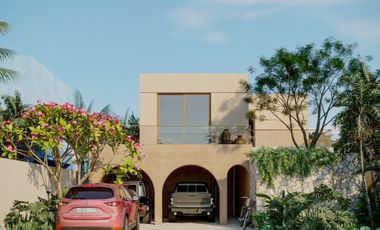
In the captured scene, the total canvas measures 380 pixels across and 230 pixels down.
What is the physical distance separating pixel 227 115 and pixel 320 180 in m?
6.44

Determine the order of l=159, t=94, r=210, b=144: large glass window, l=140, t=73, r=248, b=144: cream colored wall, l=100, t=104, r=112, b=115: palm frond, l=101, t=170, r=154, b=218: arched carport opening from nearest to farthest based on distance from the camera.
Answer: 1. l=101, t=170, r=154, b=218: arched carport opening
2. l=140, t=73, r=248, b=144: cream colored wall
3. l=159, t=94, r=210, b=144: large glass window
4. l=100, t=104, r=112, b=115: palm frond

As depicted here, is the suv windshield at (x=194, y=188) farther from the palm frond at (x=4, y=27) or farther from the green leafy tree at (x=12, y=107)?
the palm frond at (x=4, y=27)

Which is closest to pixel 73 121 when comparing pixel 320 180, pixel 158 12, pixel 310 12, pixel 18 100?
pixel 158 12

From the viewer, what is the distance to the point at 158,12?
1497 cm

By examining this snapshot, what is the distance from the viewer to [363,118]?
16.9m

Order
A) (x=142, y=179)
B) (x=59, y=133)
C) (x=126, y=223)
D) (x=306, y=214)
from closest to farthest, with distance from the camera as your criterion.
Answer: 1. (x=126, y=223)
2. (x=306, y=214)
3. (x=59, y=133)
4. (x=142, y=179)

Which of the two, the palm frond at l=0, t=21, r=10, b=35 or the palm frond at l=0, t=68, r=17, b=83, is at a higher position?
the palm frond at l=0, t=21, r=10, b=35

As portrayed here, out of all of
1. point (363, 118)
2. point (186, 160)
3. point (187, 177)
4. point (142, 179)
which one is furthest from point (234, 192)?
point (363, 118)

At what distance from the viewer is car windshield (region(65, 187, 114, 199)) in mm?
12680

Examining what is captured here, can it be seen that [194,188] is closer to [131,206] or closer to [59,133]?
[59,133]

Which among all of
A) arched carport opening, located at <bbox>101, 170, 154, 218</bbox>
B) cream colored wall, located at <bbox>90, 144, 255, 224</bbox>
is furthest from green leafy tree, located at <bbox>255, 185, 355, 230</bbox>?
arched carport opening, located at <bbox>101, 170, 154, 218</bbox>

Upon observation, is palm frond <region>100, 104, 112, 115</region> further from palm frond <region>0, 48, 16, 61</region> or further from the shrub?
the shrub

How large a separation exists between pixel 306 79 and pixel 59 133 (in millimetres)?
10992

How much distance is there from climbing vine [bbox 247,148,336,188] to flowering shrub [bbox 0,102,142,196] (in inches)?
187
